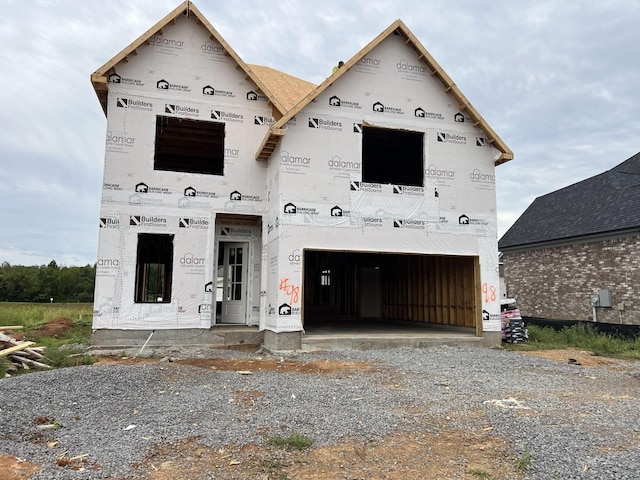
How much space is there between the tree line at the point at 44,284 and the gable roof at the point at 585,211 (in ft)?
142

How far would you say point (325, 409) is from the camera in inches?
225

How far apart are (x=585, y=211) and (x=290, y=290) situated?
1323 centimetres

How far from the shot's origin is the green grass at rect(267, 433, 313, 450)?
14.6ft

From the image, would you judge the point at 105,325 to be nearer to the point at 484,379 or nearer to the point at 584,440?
the point at 484,379

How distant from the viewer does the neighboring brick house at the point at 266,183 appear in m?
10.9

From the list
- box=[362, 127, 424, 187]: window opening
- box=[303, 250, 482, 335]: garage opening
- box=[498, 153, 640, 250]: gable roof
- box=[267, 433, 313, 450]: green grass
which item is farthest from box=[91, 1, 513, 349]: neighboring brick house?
box=[498, 153, 640, 250]: gable roof

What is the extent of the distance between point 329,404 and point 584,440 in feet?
9.53

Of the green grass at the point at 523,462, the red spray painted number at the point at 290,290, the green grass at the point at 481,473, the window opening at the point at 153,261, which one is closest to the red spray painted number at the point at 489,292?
the red spray painted number at the point at 290,290

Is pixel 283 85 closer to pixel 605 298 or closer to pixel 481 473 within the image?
pixel 605 298

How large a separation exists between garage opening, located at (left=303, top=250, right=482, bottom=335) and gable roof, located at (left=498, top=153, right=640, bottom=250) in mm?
5933

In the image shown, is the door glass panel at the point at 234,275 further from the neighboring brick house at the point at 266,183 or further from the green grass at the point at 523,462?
the green grass at the point at 523,462

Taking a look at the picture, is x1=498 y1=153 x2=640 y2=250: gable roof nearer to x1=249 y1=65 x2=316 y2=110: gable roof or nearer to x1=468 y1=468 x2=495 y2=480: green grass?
x1=249 y1=65 x2=316 y2=110: gable roof

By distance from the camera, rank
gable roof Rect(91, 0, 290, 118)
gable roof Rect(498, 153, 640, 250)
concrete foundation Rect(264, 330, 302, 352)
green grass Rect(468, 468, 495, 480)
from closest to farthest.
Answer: green grass Rect(468, 468, 495, 480) → concrete foundation Rect(264, 330, 302, 352) → gable roof Rect(91, 0, 290, 118) → gable roof Rect(498, 153, 640, 250)

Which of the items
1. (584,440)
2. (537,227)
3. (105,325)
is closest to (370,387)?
(584,440)
